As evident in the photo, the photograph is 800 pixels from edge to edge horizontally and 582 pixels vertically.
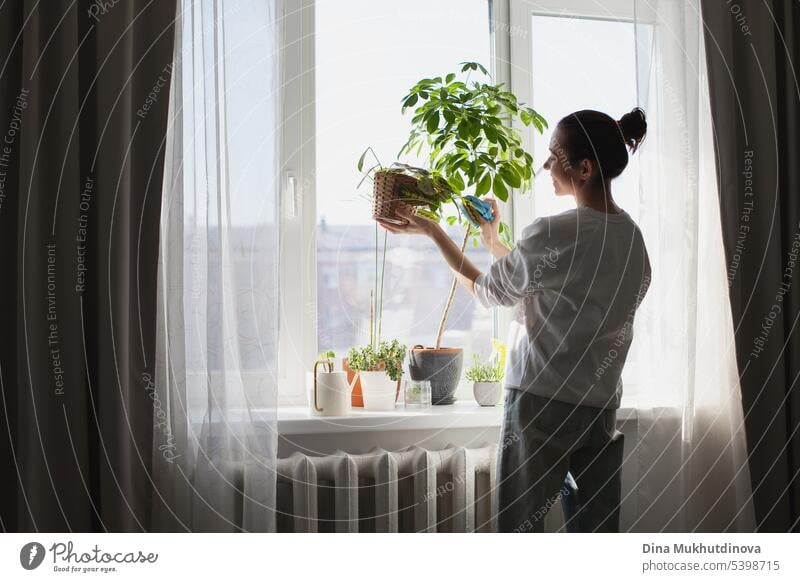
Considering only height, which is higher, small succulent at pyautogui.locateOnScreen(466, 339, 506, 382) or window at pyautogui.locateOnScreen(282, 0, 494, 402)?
window at pyautogui.locateOnScreen(282, 0, 494, 402)

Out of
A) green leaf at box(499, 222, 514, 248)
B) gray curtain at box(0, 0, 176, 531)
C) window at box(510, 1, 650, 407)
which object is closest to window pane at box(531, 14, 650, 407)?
window at box(510, 1, 650, 407)

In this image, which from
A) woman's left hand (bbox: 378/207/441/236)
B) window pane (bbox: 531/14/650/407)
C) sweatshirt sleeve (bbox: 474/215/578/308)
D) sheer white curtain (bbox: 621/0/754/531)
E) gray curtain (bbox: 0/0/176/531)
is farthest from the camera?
window pane (bbox: 531/14/650/407)

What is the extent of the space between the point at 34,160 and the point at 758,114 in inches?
71.2

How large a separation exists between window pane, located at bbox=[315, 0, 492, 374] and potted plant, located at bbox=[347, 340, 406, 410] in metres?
0.12

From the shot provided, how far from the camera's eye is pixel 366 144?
194 cm

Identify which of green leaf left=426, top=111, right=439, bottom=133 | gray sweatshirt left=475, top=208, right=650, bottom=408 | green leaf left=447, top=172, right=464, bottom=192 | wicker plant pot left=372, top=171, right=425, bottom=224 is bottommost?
gray sweatshirt left=475, top=208, right=650, bottom=408

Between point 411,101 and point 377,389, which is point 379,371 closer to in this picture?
point 377,389

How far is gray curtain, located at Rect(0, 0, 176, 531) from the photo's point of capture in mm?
1455

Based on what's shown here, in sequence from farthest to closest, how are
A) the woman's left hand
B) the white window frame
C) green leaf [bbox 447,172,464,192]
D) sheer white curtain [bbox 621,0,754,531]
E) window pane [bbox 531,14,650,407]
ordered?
window pane [bbox 531,14,650,407], the white window frame, sheer white curtain [bbox 621,0,754,531], green leaf [bbox 447,172,464,192], the woman's left hand

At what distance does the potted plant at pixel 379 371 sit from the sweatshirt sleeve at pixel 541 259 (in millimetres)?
508

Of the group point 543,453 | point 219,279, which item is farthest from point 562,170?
point 219,279

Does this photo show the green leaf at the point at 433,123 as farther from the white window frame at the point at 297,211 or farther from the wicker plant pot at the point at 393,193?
the white window frame at the point at 297,211

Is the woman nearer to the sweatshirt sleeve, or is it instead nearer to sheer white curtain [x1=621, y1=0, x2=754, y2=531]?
the sweatshirt sleeve

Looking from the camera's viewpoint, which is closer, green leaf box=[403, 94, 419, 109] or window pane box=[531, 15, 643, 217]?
green leaf box=[403, 94, 419, 109]
